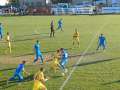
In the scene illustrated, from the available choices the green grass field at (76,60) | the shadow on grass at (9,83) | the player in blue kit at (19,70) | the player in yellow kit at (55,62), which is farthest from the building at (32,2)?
the player in blue kit at (19,70)

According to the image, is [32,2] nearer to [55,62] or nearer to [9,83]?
[55,62]

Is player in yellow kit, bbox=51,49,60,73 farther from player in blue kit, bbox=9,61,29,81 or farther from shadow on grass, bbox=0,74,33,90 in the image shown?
player in blue kit, bbox=9,61,29,81

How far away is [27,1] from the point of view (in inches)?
4154

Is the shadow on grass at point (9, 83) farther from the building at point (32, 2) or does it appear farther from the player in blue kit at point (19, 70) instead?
the building at point (32, 2)

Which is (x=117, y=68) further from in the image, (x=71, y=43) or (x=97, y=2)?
(x=97, y=2)

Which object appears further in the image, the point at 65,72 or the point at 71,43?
the point at 71,43

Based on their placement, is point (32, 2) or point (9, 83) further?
point (32, 2)

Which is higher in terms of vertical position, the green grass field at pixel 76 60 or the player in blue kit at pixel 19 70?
the player in blue kit at pixel 19 70

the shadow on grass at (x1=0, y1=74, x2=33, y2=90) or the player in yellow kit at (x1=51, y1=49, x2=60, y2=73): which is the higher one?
the player in yellow kit at (x1=51, y1=49, x2=60, y2=73)

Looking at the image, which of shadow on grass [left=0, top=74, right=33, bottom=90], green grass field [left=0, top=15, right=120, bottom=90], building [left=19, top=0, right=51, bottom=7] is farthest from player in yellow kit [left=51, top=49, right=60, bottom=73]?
building [left=19, top=0, right=51, bottom=7]

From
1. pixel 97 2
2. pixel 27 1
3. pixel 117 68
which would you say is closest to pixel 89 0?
pixel 97 2

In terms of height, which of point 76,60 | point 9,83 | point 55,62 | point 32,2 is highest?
point 55,62

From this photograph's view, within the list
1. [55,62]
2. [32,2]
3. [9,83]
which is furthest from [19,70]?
[32,2]

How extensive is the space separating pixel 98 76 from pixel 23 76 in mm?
4450
